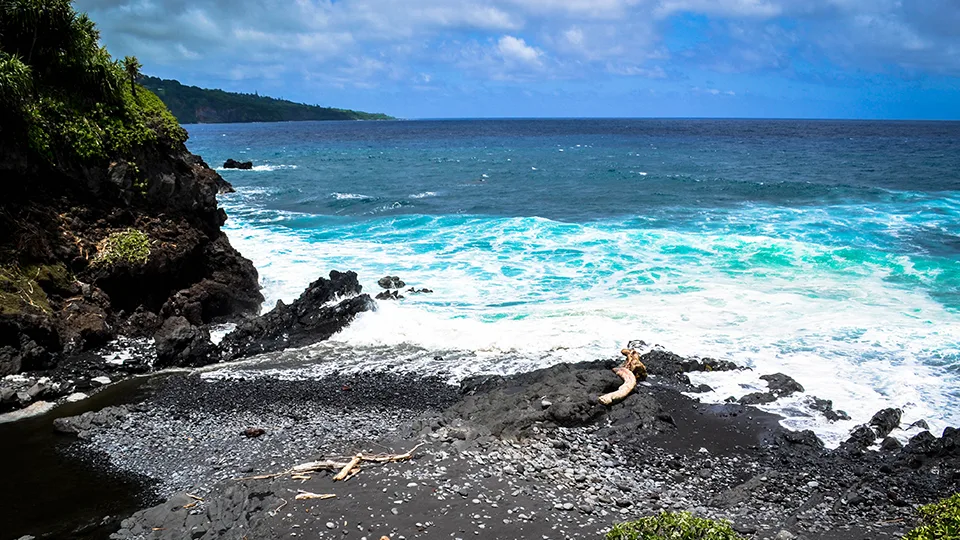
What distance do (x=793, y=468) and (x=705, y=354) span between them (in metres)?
5.69

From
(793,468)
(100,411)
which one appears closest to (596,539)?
(793,468)

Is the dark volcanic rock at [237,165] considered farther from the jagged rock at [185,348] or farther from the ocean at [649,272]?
the jagged rock at [185,348]

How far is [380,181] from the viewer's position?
56.8 m

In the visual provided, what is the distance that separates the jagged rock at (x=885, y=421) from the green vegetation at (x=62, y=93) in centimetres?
2151

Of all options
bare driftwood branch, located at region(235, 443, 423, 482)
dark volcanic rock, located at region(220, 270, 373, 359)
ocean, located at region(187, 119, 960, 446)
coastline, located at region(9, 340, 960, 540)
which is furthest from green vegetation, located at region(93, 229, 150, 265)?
bare driftwood branch, located at region(235, 443, 423, 482)

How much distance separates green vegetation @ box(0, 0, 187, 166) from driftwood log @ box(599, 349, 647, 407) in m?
16.3

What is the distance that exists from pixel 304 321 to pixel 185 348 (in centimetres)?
371

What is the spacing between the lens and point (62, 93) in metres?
19.8

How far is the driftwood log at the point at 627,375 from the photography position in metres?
14.2

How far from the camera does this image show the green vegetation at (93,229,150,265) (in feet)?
62.8

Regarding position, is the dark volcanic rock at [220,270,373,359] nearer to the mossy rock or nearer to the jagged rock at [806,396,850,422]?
the mossy rock

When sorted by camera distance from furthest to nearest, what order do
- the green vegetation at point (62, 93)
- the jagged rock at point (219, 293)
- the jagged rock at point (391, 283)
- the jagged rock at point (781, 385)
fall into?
the jagged rock at point (391, 283)
the jagged rock at point (219, 293)
the green vegetation at point (62, 93)
the jagged rock at point (781, 385)

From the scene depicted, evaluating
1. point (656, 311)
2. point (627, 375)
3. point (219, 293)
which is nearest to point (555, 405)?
point (627, 375)

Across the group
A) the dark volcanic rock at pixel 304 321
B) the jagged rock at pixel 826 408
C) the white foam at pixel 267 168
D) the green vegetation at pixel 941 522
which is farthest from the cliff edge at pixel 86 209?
the white foam at pixel 267 168
